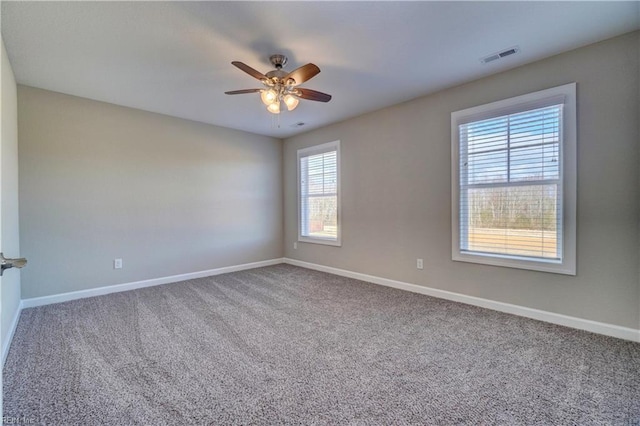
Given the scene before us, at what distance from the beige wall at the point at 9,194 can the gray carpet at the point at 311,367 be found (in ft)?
0.90

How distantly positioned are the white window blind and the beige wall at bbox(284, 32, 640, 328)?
7.3 inches

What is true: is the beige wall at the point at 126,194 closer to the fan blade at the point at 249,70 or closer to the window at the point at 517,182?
the fan blade at the point at 249,70

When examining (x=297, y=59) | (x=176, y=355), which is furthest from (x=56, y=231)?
(x=297, y=59)

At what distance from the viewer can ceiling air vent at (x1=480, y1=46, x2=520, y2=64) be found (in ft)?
9.04

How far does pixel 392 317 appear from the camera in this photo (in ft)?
10.3

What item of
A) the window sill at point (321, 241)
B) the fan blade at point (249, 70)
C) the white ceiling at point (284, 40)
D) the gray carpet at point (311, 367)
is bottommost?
the gray carpet at point (311, 367)

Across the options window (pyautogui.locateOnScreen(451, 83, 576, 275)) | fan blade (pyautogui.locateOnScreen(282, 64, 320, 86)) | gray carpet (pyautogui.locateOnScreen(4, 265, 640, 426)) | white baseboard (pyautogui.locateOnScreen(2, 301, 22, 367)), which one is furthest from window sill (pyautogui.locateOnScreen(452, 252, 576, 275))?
white baseboard (pyautogui.locateOnScreen(2, 301, 22, 367))

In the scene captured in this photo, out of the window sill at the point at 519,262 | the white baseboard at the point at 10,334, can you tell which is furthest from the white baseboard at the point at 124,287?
the window sill at the point at 519,262

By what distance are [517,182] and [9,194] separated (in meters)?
4.87

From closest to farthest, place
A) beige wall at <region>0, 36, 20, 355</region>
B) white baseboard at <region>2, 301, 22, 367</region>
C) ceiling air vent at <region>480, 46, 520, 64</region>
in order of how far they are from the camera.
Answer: white baseboard at <region>2, 301, 22, 367</region>, beige wall at <region>0, 36, 20, 355</region>, ceiling air vent at <region>480, 46, 520, 64</region>

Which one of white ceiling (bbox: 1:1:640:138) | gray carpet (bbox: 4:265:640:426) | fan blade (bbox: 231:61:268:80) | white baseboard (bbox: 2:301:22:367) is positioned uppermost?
white ceiling (bbox: 1:1:640:138)

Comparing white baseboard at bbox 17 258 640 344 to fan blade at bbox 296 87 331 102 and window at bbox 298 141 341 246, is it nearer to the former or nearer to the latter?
window at bbox 298 141 341 246

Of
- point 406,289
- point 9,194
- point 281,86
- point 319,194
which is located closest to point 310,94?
point 281,86

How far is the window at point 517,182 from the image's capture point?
2.84 m
